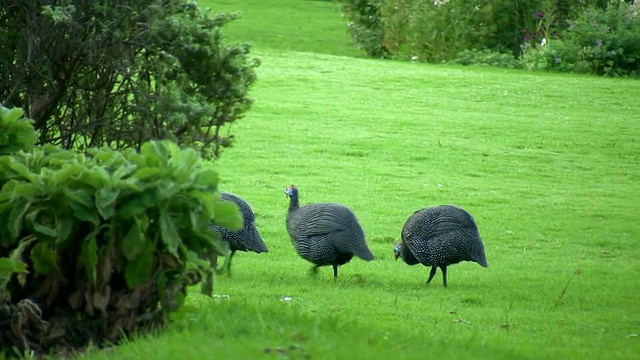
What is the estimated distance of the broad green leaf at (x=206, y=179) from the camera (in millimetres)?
6340

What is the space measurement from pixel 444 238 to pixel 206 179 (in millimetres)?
4703

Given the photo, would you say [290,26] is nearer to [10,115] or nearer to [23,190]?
[10,115]

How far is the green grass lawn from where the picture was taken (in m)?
6.63

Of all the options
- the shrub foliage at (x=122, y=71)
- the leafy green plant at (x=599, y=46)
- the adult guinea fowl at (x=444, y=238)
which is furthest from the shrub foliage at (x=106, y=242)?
the leafy green plant at (x=599, y=46)

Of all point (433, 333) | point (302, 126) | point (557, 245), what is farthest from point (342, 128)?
point (433, 333)

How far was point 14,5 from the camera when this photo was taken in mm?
10078

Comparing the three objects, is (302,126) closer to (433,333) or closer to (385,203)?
(385,203)

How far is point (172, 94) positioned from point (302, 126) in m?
11.9

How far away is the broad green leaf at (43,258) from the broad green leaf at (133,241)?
460mm

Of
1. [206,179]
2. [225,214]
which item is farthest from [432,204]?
[206,179]

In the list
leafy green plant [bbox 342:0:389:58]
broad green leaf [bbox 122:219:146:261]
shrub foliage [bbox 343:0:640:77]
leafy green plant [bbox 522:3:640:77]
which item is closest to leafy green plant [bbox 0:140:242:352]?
broad green leaf [bbox 122:219:146:261]

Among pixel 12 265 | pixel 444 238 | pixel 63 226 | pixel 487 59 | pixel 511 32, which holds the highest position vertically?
pixel 63 226

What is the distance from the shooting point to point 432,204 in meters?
16.2

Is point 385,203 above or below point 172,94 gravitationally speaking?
below
